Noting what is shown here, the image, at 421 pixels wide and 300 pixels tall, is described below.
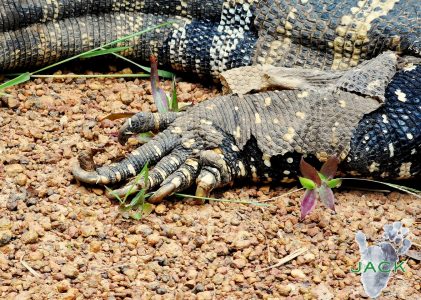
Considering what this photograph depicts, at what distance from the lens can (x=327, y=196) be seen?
3148 millimetres

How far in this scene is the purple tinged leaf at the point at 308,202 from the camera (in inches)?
122

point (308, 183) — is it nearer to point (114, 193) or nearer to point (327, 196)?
point (327, 196)

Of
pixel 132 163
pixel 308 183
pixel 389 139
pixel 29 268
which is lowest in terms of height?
pixel 29 268

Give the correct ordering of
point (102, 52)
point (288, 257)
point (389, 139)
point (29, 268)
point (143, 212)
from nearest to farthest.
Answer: point (29, 268) < point (288, 257) < point (143, 212) < point (389, 139) < point (102, 52)

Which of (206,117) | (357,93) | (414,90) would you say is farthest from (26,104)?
(414,90)

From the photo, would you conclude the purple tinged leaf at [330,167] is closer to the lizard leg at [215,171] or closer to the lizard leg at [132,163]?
the lizard leg at [215,171]

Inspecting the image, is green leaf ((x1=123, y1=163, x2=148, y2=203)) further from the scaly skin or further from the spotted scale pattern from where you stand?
the spotted scale pattern

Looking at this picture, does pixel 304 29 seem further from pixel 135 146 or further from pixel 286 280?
pixel 286 280

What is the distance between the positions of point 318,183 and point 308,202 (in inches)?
4.0

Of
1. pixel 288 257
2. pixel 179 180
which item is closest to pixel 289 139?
pixel 179 180

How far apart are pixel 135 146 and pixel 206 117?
349mm

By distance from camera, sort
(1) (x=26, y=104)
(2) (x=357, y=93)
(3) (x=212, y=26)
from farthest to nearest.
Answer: (3) (x=212, y=26) → (1) (x=26, y=104) → (2) (x=357, y=93)

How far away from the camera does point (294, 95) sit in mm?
3527

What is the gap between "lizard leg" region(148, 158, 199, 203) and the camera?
319 cm
